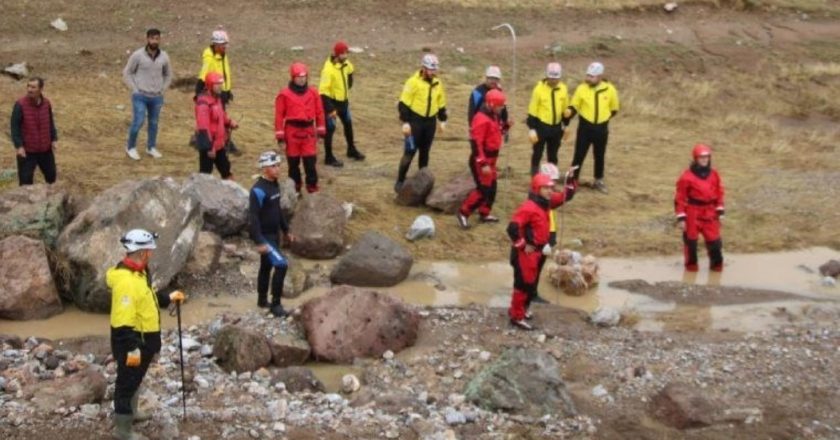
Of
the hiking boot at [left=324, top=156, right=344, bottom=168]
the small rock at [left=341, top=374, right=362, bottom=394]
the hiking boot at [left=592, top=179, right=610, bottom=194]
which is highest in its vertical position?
the hiking boot at [left=324, top=156, right=344, bottom=168]

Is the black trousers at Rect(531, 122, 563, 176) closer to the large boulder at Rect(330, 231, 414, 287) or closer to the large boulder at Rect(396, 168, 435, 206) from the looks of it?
the large boulder at Rect(396, 168, 435, 206)

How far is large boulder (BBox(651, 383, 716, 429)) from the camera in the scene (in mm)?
9422

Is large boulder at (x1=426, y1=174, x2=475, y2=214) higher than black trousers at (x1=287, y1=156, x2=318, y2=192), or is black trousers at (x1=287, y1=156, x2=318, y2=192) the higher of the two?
black trousers at (x1=287, y1=156, x2=318, y2=192)

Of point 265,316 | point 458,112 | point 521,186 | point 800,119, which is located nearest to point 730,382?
point 265,316

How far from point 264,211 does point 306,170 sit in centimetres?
338

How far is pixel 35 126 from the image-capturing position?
13484 millimetres

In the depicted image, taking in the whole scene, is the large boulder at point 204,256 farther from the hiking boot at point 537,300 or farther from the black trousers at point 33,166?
the hiking boot at point 537,300

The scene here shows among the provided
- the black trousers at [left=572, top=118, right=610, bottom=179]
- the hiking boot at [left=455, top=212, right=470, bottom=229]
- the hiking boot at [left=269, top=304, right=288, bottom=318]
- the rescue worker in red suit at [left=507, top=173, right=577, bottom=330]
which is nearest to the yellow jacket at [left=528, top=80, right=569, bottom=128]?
the black trousers at [left=572, top=118, right=610, bottom=179]

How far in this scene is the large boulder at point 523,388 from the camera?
9.52 meters

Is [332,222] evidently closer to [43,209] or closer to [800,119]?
[43,209]

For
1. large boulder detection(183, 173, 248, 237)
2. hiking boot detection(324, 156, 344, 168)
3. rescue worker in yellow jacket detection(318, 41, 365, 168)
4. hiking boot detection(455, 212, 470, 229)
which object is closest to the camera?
large boulder detection(183, 173, 248, 237)

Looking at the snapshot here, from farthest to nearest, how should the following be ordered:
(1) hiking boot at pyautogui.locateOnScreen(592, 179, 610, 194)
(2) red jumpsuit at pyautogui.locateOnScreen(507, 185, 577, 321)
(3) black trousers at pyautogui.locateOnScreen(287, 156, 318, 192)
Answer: (1) hiking boot at pyautogui.locateOnScreen(592, 179, 610, 194) < (3) black trousers at pyautogui.locateOnScreen(287, 156, 318, 192) < (2) red jumpsuit at pyautogui.locateOnScreen(507, 185, 577, 321)

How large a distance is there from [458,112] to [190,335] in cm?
1111

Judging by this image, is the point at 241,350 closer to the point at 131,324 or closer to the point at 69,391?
the point at 69,391
